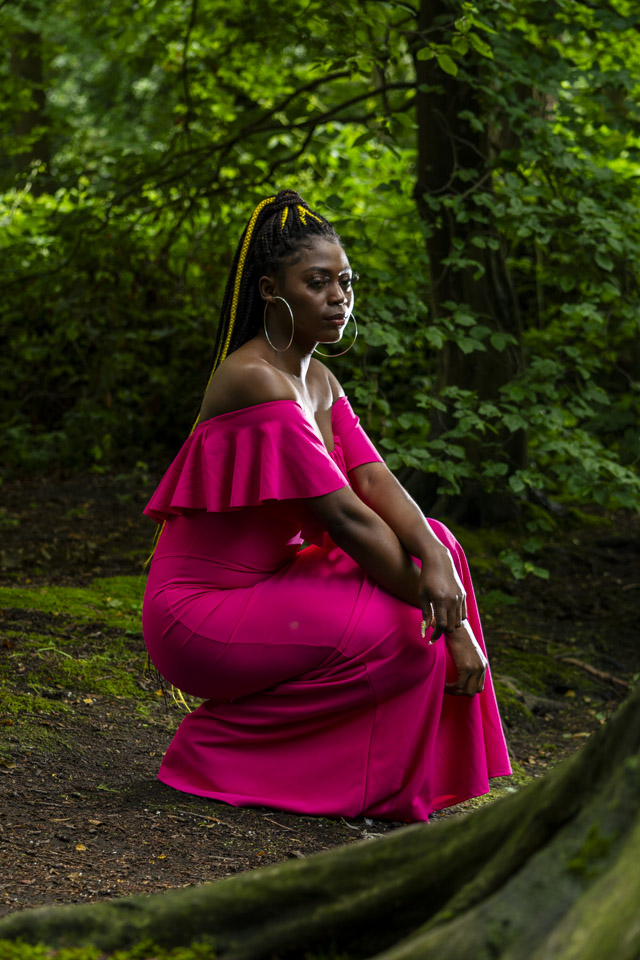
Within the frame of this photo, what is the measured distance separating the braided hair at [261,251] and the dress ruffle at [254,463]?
1.16ft

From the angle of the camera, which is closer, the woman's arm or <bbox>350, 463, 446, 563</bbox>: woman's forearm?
the woman's arm

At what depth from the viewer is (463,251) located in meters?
5.74

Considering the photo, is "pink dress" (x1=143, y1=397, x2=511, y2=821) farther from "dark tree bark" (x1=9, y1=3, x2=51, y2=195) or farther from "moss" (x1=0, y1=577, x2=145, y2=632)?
"dark tree bark" (x1=9, y1=3, x2=51, y2=195)

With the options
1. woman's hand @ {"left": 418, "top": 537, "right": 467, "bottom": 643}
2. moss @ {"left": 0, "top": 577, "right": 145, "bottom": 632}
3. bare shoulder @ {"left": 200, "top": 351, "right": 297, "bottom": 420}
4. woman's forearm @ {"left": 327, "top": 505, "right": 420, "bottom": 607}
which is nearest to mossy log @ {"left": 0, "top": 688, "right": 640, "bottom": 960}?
woman's hand @ {"left": 418, "top": 537, "right": 467, "bottom": 643}

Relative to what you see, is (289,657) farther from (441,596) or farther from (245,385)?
(245,385)

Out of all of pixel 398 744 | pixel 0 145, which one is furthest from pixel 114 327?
pixel 398 744

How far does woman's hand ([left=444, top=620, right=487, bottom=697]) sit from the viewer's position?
2.84 meters

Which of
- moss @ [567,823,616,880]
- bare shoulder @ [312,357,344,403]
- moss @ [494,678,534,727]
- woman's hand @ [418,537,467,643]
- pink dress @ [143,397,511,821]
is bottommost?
moss @ [494,678,534,727]

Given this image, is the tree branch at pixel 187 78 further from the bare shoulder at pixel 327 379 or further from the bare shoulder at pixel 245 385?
the bare shoulder at pixel 245 385

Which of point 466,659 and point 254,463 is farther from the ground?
point 254,463

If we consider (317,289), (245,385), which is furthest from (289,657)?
(317,289)

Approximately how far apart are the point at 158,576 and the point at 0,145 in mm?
6015

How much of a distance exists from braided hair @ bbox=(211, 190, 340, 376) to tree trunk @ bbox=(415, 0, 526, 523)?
2400 mm

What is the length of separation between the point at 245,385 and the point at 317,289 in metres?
0.39
